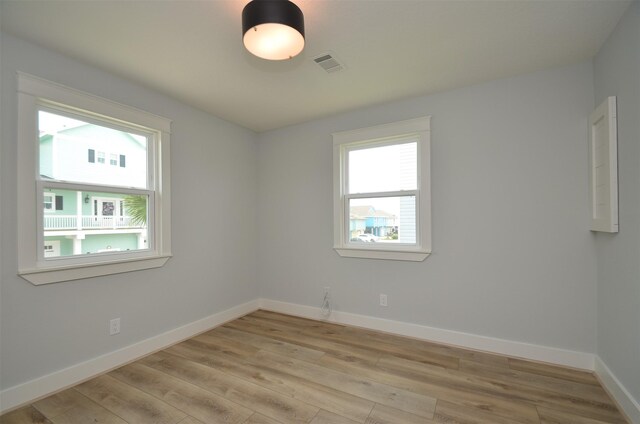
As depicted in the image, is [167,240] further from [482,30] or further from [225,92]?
[482,30]

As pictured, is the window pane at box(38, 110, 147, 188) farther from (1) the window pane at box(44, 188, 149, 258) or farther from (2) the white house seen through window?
(1) the window pane at box(44, 188, 149, 258)

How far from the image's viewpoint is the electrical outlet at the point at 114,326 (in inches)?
98.6

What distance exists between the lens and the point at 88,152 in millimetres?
2457

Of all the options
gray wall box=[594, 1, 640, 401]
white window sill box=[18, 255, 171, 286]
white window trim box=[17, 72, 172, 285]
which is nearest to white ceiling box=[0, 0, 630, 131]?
gray wall box=[594, 1, 640, 401]

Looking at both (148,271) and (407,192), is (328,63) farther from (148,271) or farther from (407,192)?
(148,271)

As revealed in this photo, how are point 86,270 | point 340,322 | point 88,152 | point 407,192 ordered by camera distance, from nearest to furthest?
point 86,270
point 88,152
point 407,192
point 340,322

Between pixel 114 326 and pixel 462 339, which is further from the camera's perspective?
pixel 462 339

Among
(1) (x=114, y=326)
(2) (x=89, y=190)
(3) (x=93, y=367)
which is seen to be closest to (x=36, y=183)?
(2) (x=89, y=190)

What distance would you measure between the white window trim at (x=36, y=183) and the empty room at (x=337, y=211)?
1 centimetres

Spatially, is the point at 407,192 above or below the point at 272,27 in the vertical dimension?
below

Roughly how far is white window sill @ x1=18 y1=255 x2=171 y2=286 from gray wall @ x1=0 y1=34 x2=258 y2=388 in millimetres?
54

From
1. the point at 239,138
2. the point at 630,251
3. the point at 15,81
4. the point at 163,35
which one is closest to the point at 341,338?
the point at 630,251

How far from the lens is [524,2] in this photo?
1.75 m

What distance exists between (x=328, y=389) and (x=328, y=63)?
2607mm
